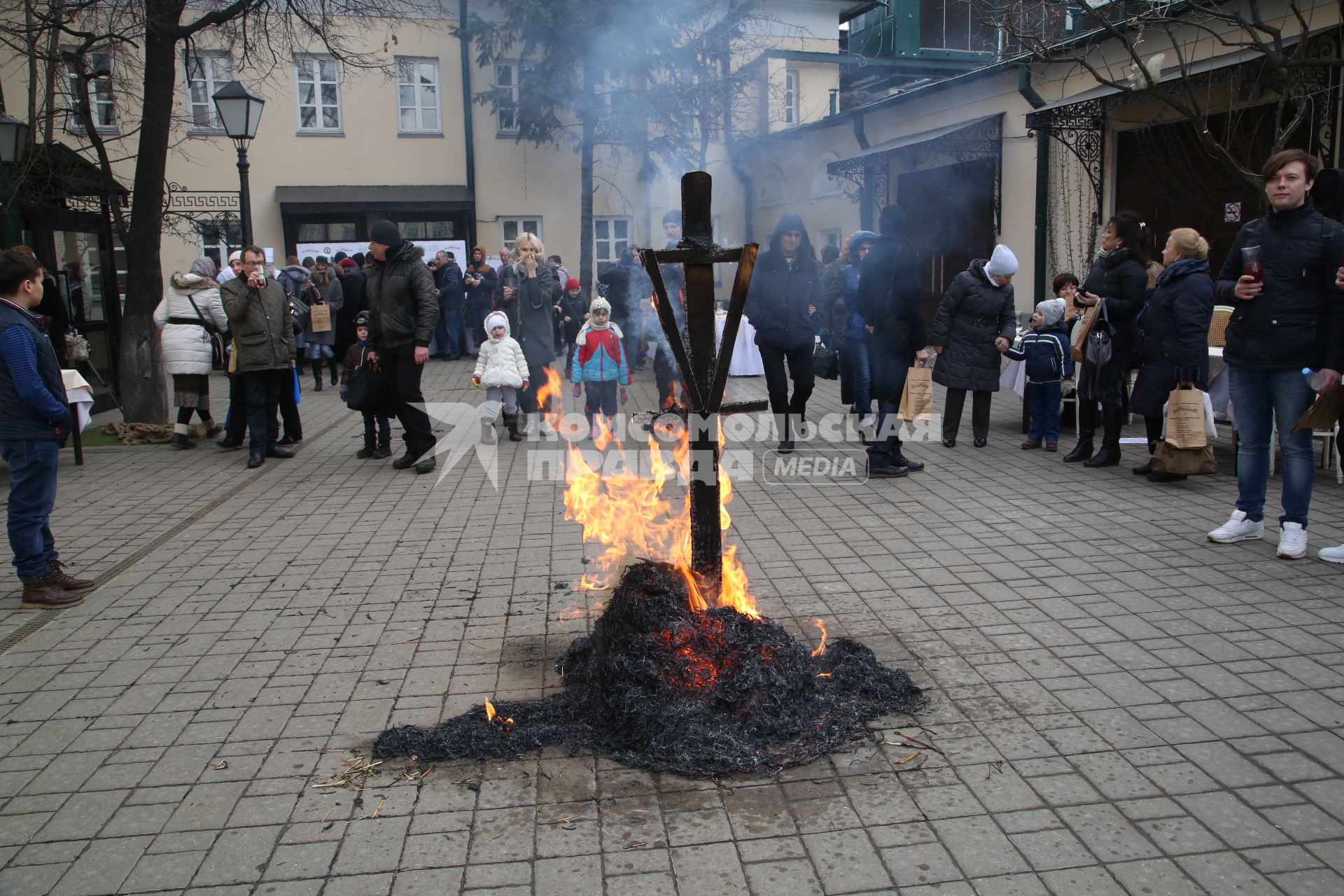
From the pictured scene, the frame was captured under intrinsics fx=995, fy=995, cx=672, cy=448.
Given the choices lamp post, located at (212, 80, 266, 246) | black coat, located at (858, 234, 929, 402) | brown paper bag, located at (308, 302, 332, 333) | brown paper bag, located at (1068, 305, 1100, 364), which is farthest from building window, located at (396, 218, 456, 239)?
brown paper bag, located at (1068, 305, 1100, 364)

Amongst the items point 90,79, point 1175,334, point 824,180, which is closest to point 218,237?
point 90,79

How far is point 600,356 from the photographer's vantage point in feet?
30.9

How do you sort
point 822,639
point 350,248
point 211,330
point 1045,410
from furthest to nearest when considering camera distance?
1. point 350,248
2. point 211,330
3. point 1045,410
4. point 822,639

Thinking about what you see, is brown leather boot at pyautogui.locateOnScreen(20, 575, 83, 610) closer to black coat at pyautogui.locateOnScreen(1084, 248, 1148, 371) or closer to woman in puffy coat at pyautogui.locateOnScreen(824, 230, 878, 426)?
woman in puffy coat at pyautogui.locateOnScreen(824, 230, 878, 426)

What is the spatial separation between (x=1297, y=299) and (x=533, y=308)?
6781mm

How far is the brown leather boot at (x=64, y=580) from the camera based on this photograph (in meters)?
5.25

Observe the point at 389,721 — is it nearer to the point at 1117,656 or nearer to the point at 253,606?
the point at 253,606

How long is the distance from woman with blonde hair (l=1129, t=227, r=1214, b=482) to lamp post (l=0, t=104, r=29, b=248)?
417 inches

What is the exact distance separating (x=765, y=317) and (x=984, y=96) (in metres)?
8.76

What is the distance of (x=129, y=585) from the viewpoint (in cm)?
554

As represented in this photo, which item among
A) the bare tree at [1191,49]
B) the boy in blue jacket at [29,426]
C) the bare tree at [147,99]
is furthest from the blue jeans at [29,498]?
the bare tree at [1191,49]

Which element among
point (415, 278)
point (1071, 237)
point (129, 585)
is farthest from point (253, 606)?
point (1071, 237)

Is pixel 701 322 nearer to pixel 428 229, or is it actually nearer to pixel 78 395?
pixel 78 395

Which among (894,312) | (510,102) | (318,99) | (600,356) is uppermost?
(318,99)
